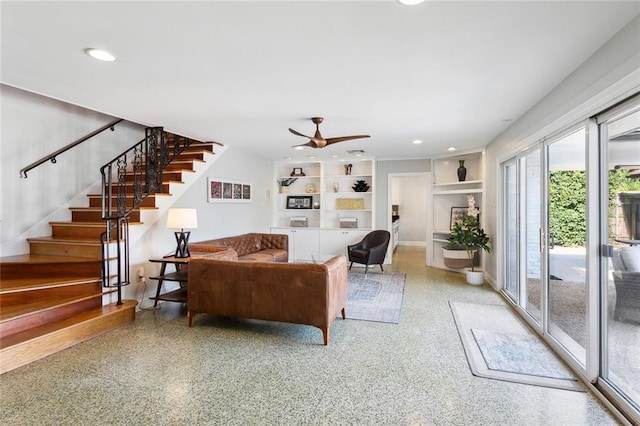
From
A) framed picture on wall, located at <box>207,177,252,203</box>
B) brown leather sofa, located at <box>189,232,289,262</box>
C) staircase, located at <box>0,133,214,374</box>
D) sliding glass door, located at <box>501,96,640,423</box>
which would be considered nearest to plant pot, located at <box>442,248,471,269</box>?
sliding glass door, located at <box>501,96,640,423</box>

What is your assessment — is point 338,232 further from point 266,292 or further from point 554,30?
point 554,30

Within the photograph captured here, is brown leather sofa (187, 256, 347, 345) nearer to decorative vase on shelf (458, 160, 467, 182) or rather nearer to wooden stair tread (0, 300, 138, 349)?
wooden stair tread (0, 300, 138, 349)

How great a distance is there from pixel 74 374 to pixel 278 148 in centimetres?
461

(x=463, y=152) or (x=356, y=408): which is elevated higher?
(x=463, y=152)

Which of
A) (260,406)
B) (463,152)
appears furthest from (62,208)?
(463,152)

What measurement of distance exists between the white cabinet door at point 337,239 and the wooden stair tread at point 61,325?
14.5 ft

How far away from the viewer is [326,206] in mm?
7855

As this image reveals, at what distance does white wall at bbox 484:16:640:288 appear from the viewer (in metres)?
1.92

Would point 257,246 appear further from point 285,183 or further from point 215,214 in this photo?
point 285,183

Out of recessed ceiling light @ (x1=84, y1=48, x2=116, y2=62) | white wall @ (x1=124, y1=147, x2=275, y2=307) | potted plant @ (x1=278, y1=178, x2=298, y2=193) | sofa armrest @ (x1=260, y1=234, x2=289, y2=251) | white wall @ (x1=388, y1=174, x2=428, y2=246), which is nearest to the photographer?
recessed ceiling light @ (x1=84, y1=48, x2=116, y2=62)

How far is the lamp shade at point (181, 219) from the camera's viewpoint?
409 cm

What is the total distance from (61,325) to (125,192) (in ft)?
6.40

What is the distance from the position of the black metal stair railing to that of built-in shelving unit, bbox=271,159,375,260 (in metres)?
2.94

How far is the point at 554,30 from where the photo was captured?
2.01m
